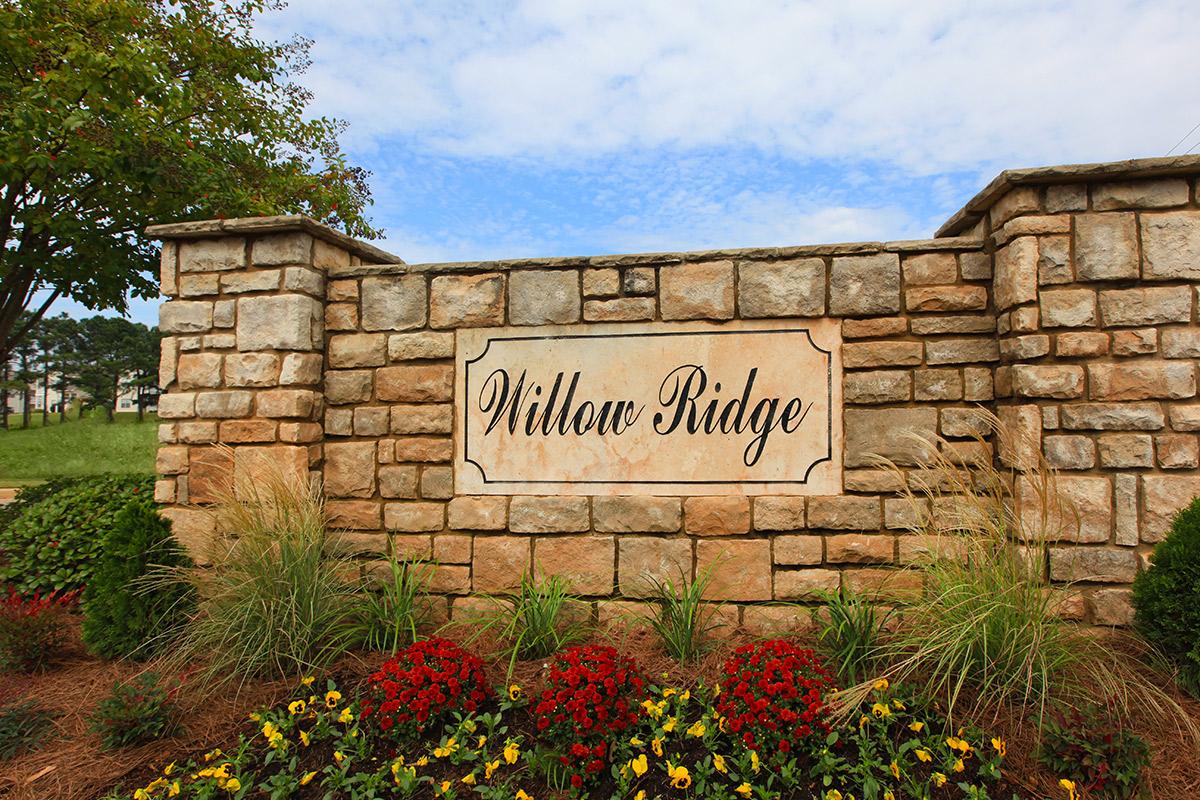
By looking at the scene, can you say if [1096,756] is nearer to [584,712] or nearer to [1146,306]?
[584,712]

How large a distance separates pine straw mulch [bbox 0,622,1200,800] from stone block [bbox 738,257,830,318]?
6.29 feet

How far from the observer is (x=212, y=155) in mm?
7738

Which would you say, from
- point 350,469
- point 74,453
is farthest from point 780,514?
point 74,453

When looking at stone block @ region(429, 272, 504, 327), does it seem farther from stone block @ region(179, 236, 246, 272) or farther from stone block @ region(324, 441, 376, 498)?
stone block @ region(179, 236, 246, 272)

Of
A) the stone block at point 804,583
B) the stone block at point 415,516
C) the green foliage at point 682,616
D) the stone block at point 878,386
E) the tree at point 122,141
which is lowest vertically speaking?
the green foliage at point 682,616

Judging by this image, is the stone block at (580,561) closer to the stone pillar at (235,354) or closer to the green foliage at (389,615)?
the green foliage at (389,615)

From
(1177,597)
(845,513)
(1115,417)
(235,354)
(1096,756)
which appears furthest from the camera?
(235,354)

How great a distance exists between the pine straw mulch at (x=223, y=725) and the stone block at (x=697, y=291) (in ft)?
6.22

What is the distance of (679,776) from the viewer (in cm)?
285

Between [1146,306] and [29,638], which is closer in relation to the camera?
[1146,306]

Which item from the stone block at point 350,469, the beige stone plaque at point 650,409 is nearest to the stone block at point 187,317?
the stone block at point 350,469

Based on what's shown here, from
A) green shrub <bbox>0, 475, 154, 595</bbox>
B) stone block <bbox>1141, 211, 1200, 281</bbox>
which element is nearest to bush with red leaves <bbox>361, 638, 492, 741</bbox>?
green shrub <bbox>0, 475, 154, 595</bbox>

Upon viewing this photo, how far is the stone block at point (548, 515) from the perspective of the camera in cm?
427

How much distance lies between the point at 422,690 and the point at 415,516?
137cm
